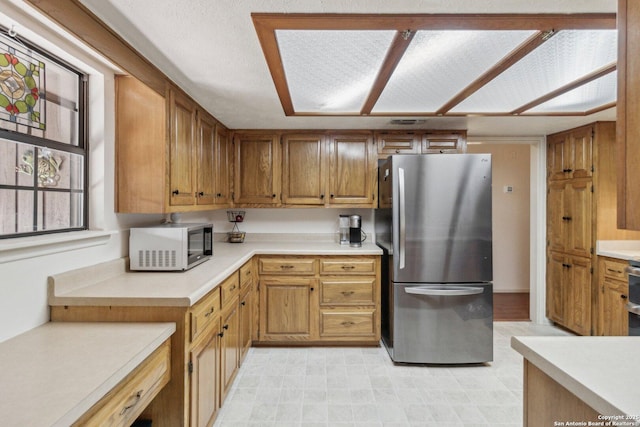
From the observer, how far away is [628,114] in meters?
0.70

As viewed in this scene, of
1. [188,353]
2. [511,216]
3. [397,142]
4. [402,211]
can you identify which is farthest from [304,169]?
[511,216]

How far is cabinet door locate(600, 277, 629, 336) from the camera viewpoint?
2678 mm

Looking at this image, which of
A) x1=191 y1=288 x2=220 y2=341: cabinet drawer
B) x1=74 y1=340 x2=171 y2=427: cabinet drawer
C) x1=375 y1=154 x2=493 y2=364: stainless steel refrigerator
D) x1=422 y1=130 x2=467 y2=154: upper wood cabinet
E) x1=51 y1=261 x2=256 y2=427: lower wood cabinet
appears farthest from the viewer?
x1=422 y1=130 x2=467 y2=154: upper wood cabinet

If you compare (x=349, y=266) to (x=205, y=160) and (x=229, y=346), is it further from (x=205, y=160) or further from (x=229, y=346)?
(x=205, y=160)

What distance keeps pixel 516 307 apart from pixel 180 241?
13.9 ft

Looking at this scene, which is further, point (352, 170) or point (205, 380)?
point (352, 170)

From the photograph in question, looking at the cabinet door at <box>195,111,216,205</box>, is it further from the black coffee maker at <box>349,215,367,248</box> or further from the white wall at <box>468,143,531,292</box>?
the white wall at <box>468,143,531,292</box>

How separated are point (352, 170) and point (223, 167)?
1.28 meters

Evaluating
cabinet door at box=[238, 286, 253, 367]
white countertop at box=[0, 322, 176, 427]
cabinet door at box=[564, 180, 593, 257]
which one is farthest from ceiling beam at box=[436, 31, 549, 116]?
cabinet door at box=[238, 286, 253, 367]

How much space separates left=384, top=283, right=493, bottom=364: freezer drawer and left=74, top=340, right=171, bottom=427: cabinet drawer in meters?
1.89

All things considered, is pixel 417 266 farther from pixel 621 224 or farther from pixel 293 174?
pixel 621 224

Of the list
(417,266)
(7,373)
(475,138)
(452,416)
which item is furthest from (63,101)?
(475,138)

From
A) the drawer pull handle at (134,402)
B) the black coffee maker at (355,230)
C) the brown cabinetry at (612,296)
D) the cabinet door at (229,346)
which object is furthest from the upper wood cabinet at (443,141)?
the drawer pull handle at (134,402)

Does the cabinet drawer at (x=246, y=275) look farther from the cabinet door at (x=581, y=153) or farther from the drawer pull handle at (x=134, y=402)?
the cabinet door at (x=581, y=153)
